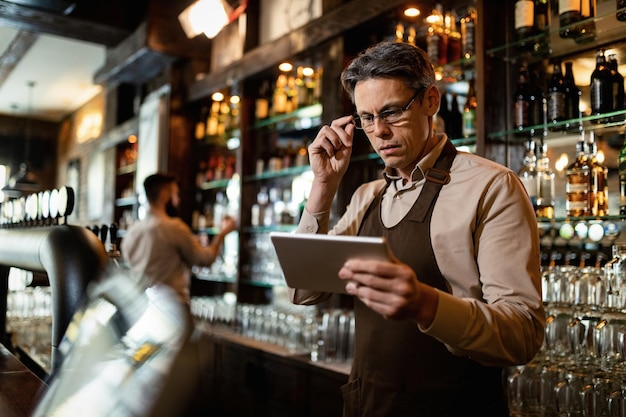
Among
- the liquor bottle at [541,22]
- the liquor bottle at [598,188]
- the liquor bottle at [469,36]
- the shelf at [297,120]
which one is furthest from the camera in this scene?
the shelf at [297,120]

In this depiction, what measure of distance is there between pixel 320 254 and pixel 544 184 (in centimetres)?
186

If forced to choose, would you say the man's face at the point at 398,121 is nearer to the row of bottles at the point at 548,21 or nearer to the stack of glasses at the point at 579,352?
the stack of glasses at the point at 579,352

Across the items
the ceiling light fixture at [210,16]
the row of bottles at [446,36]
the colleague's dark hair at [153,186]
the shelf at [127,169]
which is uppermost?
the ceiling light fixture at [210,16]

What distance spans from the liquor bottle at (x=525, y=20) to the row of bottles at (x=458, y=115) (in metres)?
0.42

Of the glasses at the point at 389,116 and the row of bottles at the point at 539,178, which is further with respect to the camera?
the row of bottles at the point at 539,178

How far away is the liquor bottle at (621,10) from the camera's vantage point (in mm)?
2363

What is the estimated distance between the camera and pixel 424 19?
10.9 ft

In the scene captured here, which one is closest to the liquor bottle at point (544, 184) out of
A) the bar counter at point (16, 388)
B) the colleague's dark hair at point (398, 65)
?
the colleague's dark hair at point (398, 65)

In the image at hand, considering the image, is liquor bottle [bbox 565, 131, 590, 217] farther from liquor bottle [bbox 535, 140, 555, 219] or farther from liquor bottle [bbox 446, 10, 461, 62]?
liquor bottle [bbox 446, 10, 461, 62]

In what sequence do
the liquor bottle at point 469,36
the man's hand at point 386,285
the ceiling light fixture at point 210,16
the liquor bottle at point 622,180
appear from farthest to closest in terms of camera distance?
the ceiling light fixture at point 210,16 < the liquor bottle at point 469,36 < the liquor bottle at point 622,180 < the man's hand at point 386,285

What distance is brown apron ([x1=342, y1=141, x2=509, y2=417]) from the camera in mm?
1457

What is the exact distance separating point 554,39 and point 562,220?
828 millimetres

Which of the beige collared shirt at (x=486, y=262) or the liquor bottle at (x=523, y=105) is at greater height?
the liquor bottle at (x=523, y=105)

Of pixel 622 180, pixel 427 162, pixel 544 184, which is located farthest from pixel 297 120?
pixel 427 162
